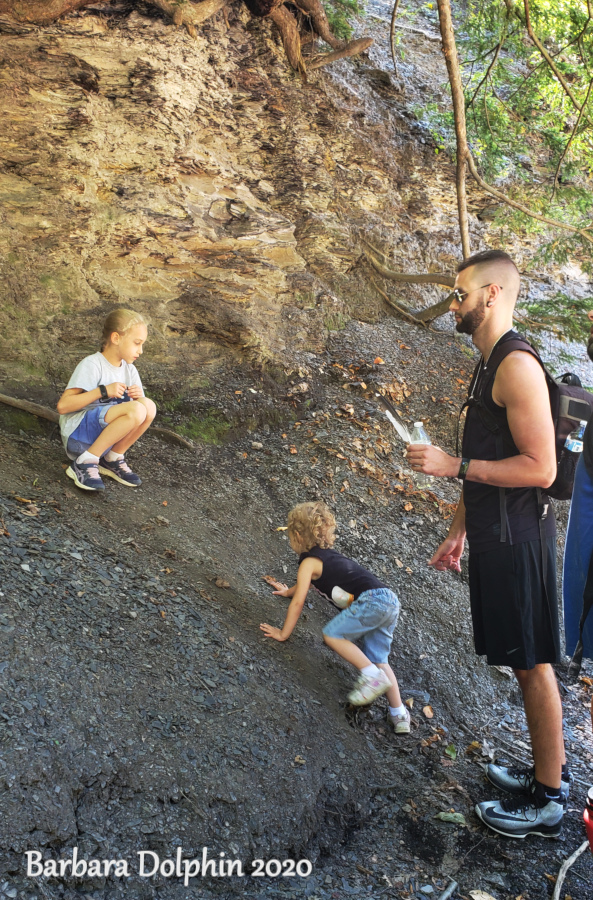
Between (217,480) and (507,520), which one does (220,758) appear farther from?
(217,480)

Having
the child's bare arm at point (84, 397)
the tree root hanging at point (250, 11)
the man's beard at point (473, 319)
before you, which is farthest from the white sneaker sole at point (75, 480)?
the tree root hanging at point (250, 11)

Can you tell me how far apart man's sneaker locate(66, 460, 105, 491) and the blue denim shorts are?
1909mm

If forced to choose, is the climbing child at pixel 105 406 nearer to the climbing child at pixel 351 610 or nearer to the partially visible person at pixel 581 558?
the climbing child at pixel 351 610

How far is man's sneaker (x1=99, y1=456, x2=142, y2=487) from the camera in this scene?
4562 mm

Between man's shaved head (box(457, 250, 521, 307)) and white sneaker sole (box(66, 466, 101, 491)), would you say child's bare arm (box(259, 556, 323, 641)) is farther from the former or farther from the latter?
man's shaved head (box(457, 250, 521, 307))

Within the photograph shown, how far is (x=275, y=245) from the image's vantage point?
7328mm

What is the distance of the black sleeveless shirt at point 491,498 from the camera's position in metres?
2.76

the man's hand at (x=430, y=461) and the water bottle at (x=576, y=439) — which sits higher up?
the water bottle at (x=576, y=439)

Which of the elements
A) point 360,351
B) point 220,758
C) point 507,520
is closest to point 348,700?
point 220,758

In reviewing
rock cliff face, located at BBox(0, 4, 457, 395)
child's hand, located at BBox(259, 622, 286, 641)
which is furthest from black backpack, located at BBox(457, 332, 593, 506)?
rock cliff face, located at BBox(0, 4, 457, 395)

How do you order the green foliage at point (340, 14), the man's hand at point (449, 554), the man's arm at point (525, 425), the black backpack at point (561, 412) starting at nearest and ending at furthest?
the man's arm at point (525, 425), the black backpack at point (561, 412), the man's hand at point (449, 554), the green foliage at point (340, 14)

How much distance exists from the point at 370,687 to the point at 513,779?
847 mm

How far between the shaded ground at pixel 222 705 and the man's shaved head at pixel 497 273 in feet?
7.64

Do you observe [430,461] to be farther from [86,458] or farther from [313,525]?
[86,458]
